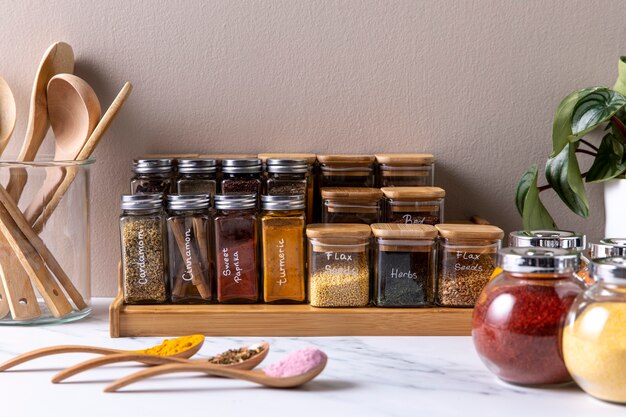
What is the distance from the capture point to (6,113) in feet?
4.07

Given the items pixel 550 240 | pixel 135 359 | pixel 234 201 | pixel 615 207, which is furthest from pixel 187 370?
pixel 615 207

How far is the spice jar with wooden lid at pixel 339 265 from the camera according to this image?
1.10 m

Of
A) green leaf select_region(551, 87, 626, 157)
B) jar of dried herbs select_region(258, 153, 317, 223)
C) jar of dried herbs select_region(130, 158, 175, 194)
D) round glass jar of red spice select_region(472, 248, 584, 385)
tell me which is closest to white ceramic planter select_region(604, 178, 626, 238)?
green leaf select_region(551, 87, 626, 157)

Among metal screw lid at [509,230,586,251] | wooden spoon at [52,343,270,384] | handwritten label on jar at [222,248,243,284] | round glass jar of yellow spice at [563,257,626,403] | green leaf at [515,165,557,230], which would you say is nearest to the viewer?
round glass jar of yellow spice at [563,257,626,403]

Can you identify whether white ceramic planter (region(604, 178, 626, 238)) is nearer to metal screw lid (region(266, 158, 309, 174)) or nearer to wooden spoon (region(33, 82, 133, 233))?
metal screw lid (region(266, 158, 309, 174))

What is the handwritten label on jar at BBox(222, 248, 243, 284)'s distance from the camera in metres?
1.13

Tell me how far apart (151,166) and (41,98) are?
230 millimetres

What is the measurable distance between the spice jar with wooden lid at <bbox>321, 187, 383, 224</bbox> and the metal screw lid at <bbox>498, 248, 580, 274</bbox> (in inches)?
12.7

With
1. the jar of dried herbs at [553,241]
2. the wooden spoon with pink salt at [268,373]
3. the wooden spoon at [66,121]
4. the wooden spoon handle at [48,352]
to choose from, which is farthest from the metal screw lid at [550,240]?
the wooden spoon at [66,121]

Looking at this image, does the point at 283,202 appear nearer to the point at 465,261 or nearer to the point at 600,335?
the point at 465,261

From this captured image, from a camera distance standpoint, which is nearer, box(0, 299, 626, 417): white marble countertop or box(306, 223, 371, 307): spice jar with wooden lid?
box(0, 299, 626, 417): white marble countertop

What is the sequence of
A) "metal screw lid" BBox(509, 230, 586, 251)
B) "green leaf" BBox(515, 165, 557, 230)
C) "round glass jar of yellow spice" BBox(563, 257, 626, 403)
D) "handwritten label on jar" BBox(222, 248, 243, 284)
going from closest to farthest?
"round glass jar of yellow spice" BBox(563, 257, 626, 403)
"metal screw lid" BBox(509, 230, 586, 251)
"handwritten label on jar" BBox(222, 248, 243, 284)
"green leaf" BBox(515, 165, 557, 230)

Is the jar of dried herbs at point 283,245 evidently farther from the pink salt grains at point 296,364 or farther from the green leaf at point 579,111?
the green leaf at point 579,111

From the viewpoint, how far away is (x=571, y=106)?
117 cm
